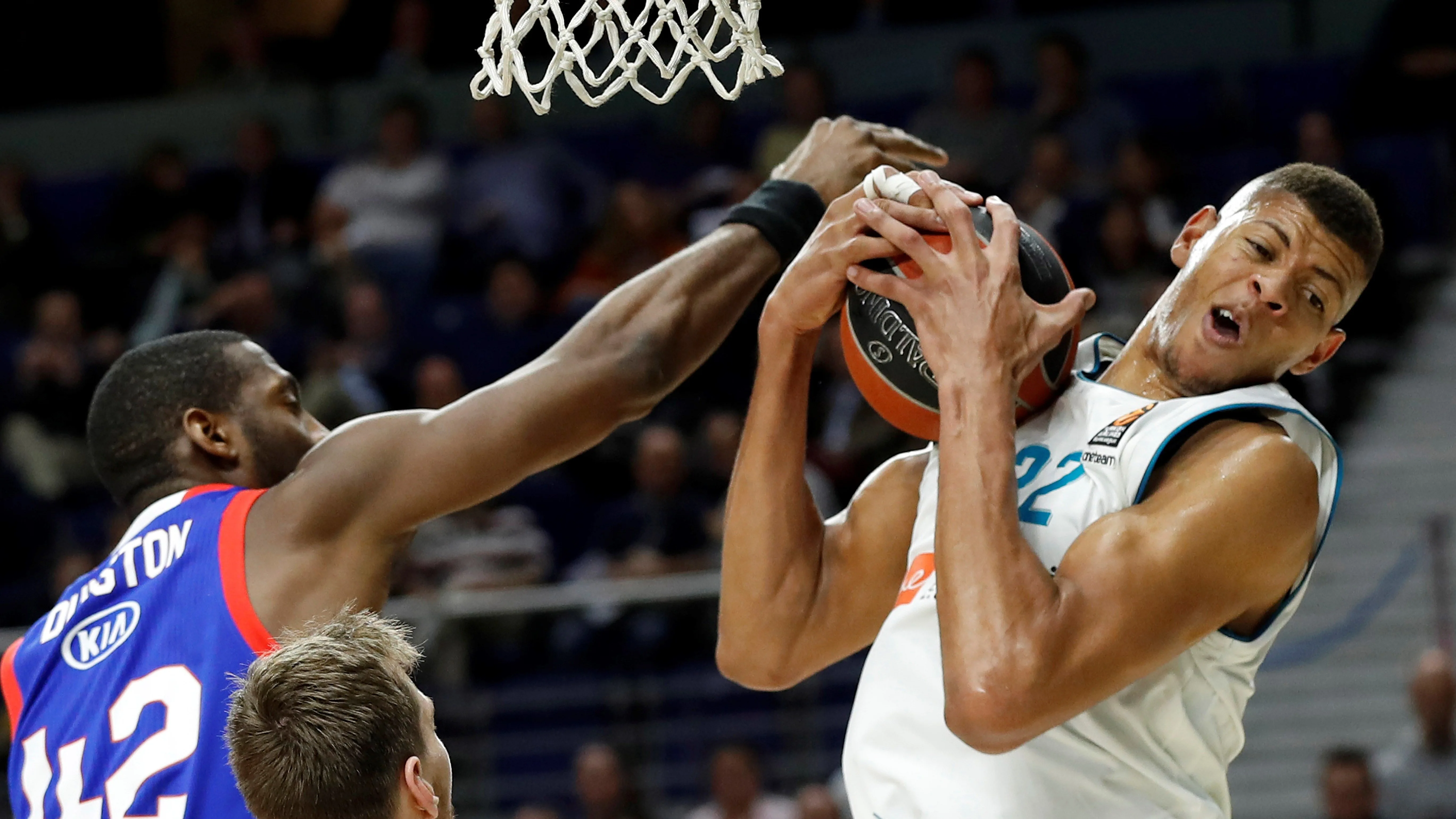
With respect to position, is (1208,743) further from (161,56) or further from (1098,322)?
(161,56)

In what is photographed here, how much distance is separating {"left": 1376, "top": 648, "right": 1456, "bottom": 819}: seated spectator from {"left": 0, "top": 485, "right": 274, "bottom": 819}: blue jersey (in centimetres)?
505

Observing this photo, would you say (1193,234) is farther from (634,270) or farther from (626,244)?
(626,244)

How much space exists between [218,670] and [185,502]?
36 cm

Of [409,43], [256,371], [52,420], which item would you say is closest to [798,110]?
[409,43]

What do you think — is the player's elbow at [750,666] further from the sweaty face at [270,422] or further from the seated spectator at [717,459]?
the seated spectator at [717,459]

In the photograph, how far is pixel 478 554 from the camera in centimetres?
816

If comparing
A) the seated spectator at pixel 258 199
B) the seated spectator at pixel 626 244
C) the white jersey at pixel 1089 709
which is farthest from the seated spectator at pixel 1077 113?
the white jersey at pixel 1089 709

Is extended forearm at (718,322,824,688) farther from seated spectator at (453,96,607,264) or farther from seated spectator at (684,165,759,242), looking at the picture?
seated spectator at (453,96,607,264)

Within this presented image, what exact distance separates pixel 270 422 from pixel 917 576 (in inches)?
54.3

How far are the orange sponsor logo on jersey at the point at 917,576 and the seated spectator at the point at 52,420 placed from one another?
7339 millimetres

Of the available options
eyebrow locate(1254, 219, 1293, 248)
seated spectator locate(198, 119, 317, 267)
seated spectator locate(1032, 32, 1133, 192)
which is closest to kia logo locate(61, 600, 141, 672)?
eyebrow locate(1254, 219, 1293, 248)

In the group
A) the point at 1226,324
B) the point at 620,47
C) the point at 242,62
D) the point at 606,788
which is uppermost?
the point at 620,47

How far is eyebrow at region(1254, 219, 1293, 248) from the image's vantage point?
2.86 meters

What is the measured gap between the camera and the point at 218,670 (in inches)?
121
